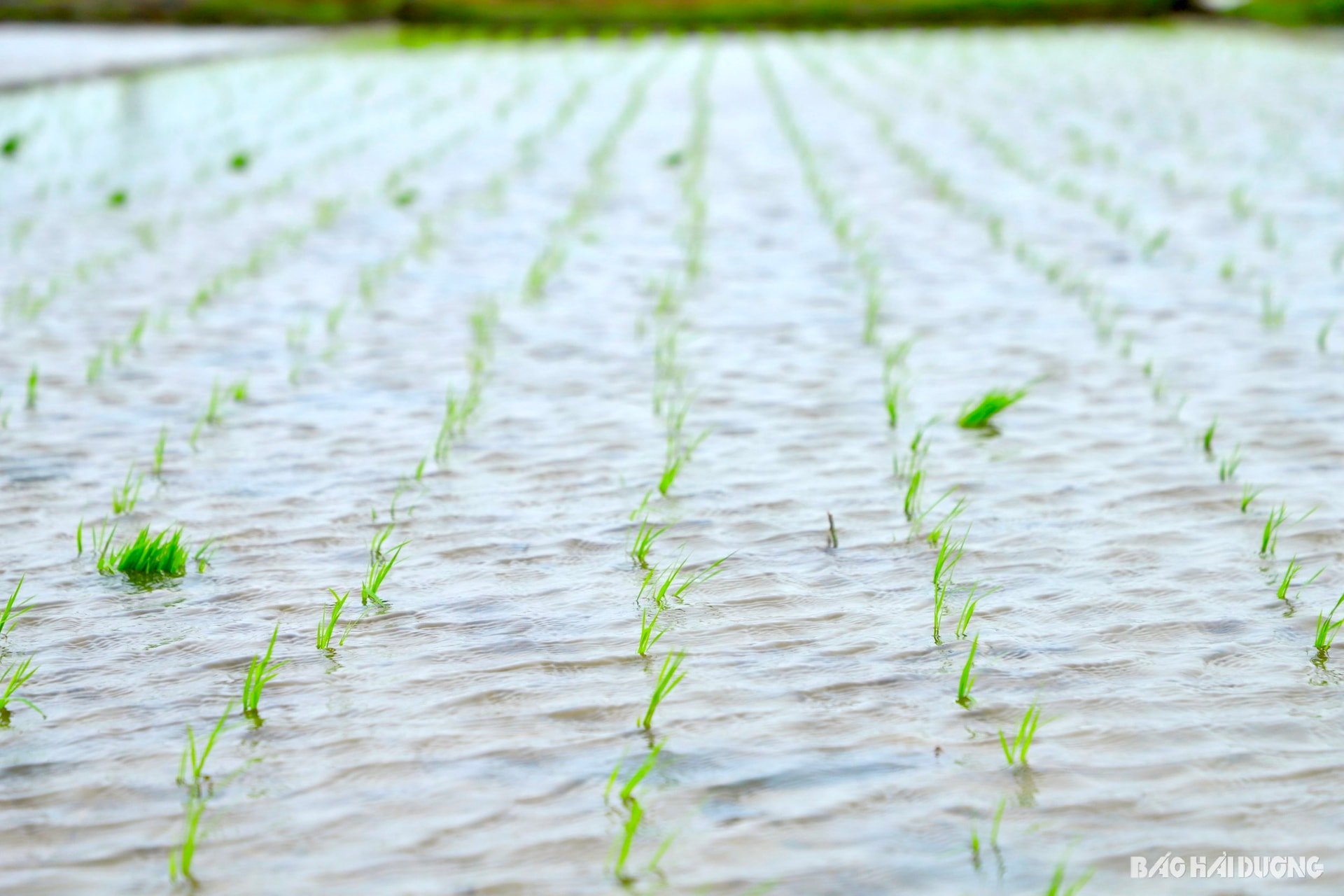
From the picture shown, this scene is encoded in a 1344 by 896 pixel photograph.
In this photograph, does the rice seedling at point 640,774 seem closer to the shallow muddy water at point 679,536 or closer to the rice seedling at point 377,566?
the shallow muddy water at point 679,536

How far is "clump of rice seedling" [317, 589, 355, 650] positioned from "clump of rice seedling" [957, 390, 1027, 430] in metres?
1.63

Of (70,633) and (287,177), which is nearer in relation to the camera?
(70,633)

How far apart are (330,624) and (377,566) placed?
11.5 inches

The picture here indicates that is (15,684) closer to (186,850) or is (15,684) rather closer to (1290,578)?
(186,850)

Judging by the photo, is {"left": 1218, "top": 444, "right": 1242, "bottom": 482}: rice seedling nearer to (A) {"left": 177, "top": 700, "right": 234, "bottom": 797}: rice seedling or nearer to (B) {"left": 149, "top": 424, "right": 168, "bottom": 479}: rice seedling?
(A) {"left": 177, "top": 700, "right": 234, "bottom": 797}: rice seedling

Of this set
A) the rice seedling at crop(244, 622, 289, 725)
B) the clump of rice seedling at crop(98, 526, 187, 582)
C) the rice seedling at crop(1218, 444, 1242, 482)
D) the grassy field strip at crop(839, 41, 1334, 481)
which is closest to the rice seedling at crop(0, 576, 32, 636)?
the clump of rice seedling at crop(98, 526, 187, 582)

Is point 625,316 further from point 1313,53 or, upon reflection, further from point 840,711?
point 1313,53

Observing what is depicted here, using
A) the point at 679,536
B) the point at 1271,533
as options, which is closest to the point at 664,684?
the point at 679,536

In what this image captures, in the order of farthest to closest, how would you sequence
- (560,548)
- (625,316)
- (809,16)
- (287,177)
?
(809,16) < (287,177) < (625,316) < (560,548)

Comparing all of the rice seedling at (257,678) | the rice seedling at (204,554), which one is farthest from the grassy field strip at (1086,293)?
the rice seedling at (204,554)

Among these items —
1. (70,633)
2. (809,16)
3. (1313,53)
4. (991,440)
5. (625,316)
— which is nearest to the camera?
(70,633)

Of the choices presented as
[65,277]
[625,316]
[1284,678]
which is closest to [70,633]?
[1284,678]

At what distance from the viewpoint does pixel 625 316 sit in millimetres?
4523

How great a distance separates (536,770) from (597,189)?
5.52 meters
